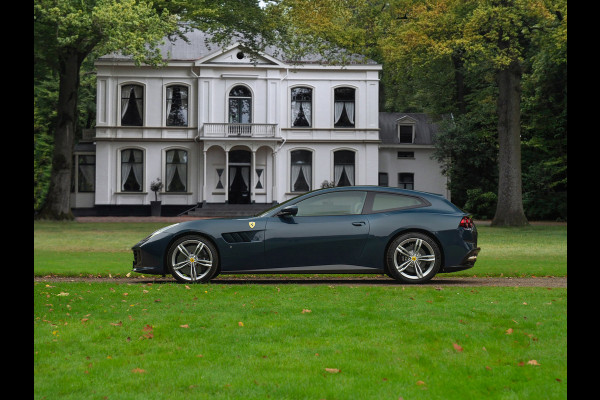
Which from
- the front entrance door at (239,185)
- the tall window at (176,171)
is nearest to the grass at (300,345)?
the front entrance door at (239,185)

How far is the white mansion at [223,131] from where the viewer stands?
139ft

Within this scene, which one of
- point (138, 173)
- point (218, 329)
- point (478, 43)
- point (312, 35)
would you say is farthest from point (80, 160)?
point (218, 329)

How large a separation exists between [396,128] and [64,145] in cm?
2295

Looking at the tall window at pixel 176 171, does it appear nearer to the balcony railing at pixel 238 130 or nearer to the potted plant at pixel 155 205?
the potted plant at pixel 155 205

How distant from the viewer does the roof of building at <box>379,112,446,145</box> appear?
48194 millimetres

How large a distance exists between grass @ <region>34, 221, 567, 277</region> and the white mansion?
11.9 meters

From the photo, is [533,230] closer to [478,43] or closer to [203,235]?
[478,43]

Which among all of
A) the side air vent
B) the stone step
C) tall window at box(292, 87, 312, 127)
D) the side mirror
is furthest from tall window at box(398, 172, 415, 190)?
the side air vent

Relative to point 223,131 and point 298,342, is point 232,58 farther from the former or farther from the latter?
point 298,342

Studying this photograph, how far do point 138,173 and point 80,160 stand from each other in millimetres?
3920

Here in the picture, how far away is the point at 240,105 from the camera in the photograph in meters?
43.3

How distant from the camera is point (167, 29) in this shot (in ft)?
95.1

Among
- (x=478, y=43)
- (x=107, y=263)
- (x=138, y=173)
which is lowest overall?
(x=107, y=263)
